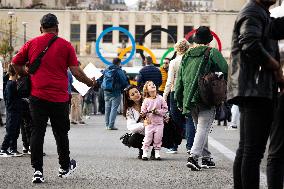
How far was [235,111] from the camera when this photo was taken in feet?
73.7

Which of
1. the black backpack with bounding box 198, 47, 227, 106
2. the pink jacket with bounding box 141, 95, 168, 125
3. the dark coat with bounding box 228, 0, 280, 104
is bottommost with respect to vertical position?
the pink jacket with bounding box 141, 95, 168, 125

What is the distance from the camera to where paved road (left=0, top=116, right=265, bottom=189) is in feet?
29.7

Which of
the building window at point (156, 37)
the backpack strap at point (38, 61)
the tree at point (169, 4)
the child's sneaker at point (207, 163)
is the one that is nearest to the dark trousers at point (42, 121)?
the backpack strap at point (38, 61)

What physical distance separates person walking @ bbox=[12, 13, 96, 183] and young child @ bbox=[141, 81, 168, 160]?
10.5ft

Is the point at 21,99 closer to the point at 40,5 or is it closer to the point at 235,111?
the point at 235,111

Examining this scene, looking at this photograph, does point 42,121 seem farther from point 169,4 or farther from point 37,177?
point 169,4

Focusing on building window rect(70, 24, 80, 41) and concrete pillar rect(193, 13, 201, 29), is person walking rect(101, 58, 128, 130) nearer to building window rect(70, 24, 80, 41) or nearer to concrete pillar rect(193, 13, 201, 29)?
concrete pillar rect(193, 13, 201, 29)

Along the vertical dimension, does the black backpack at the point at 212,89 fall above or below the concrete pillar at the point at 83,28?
above

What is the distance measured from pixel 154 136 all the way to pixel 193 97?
207 centimetres

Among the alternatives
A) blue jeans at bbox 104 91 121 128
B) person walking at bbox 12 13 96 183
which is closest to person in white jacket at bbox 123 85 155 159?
person walking at bbox 12 13 96 183

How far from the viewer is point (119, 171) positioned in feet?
34.3

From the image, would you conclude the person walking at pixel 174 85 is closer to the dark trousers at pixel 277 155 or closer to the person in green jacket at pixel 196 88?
the person in green jacket at pixel 196 88

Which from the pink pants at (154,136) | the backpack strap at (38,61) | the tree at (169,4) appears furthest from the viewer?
the tree at (169,4)

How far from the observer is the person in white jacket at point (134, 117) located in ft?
42.1
